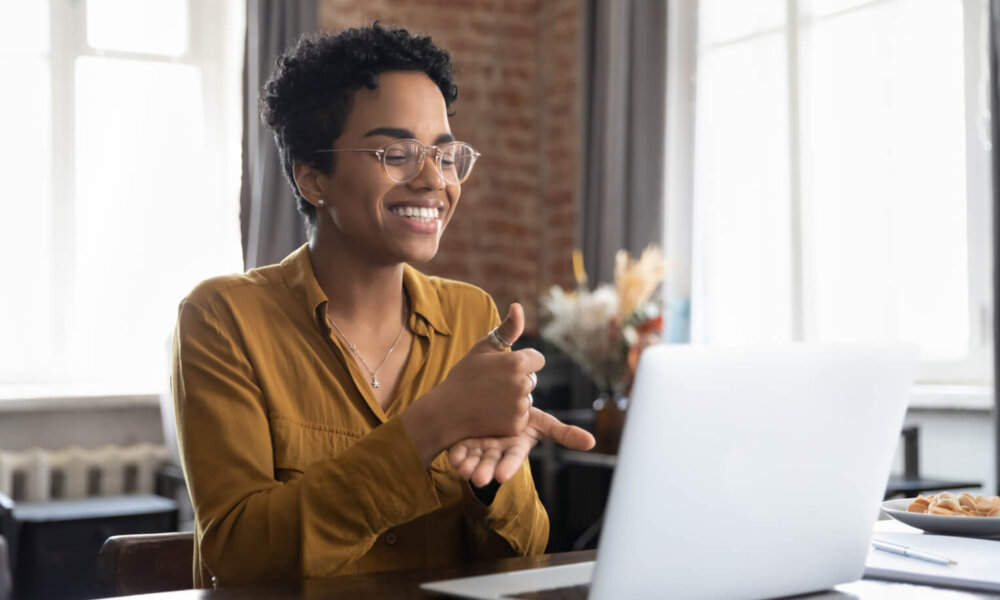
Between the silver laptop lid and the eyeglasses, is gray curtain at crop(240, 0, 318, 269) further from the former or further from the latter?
the silver laptop lid

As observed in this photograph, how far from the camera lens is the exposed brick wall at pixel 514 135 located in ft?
17.0

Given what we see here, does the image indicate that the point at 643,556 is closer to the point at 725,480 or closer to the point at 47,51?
the point at 725,480

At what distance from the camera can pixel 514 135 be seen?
536cm

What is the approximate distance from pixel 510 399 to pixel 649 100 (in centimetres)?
360

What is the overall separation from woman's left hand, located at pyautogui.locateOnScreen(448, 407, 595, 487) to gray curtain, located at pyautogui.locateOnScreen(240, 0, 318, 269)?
330 cm

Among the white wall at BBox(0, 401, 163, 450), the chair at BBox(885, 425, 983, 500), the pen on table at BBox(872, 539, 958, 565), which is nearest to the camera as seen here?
the pen on table at BBox(872, 539, 958, 565)

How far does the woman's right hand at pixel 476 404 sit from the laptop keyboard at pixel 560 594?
0.87ft

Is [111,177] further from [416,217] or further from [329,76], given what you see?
[416,217]

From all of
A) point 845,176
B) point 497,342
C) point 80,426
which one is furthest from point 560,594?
point 80,426

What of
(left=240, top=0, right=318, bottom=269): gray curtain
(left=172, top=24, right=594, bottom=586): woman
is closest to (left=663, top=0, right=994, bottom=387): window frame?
(left=240, top=0, right=318, bottom=269): gray curtain

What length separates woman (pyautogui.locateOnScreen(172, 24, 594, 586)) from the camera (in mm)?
1243

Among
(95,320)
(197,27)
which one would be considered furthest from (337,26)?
(95,320)

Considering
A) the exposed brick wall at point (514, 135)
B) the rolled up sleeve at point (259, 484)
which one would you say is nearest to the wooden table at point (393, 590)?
the rolled up sleeve at point (259, 484)

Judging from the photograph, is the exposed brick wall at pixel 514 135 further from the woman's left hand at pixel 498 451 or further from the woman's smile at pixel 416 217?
the woman's left hand at pixel 498 451
